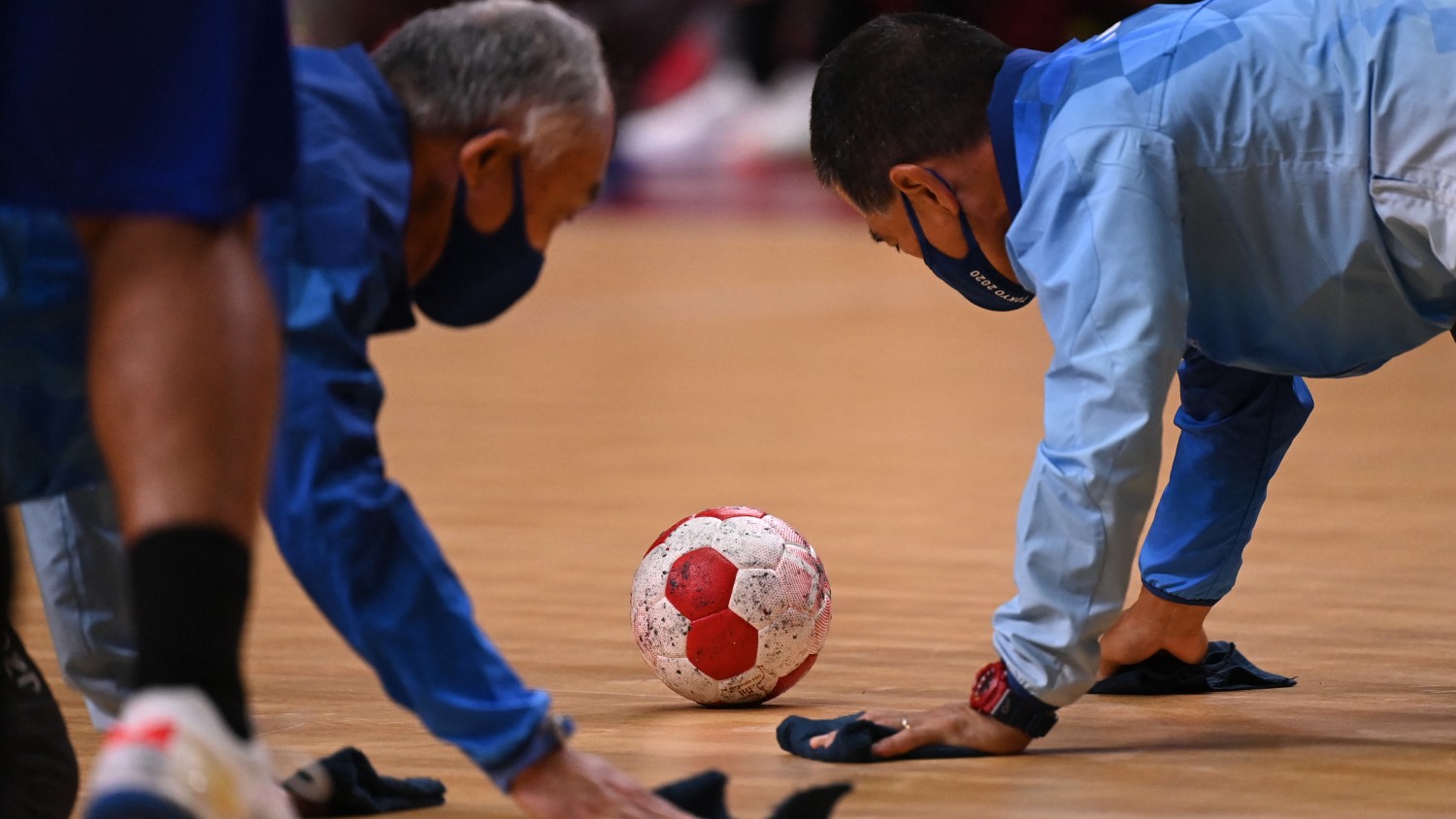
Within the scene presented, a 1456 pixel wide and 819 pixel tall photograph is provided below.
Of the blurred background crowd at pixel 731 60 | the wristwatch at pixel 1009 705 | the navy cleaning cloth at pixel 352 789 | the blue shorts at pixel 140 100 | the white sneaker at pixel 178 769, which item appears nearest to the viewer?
the white sneaker at pixel 178 769

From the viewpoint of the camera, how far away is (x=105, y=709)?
2807mm

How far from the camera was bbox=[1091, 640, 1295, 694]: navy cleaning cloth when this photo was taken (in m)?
3.20

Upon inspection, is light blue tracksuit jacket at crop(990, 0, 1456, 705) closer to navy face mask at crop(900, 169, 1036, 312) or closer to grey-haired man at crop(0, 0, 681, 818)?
navy face mask at crop(900, 169, 1036, 312)

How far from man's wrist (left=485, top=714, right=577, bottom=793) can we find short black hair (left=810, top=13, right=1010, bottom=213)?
1007 mm

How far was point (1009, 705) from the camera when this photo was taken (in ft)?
8.67

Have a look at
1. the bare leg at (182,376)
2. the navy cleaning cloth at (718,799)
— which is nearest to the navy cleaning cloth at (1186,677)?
the navy cleaning cloth at (718,799)

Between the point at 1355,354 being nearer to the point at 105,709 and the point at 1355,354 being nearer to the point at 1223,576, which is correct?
the point at 1223,576

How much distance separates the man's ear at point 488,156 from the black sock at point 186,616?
826 mm

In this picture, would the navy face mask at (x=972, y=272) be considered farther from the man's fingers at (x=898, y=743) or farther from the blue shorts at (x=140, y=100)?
the blue shorts at (x=140, y=100)

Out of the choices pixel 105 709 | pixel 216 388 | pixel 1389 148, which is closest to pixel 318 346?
pixel 216 388

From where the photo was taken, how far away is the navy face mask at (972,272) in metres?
2.88

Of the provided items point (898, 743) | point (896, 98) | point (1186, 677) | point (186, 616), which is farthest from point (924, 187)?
point (186, 616)

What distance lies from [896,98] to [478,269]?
2.10 feet

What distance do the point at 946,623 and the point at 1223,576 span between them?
53 cm
